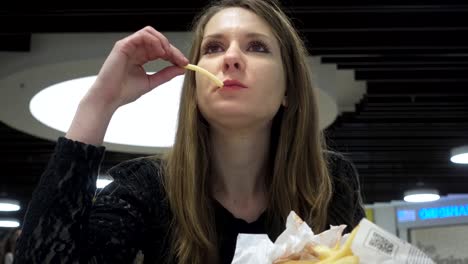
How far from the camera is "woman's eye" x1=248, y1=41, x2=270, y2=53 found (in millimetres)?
1416

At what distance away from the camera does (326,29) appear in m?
3.97

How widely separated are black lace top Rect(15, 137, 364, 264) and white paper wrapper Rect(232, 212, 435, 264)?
0.40 meters

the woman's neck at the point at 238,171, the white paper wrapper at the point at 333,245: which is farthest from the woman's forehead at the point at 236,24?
the white paper wrapper at the point at 333,245

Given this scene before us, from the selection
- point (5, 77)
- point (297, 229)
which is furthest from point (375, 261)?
point (5, 77)

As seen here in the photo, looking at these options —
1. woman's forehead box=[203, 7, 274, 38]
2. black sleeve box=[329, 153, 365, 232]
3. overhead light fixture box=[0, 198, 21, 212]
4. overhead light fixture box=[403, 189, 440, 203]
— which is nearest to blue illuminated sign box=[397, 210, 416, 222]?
overhead light fixture box=[403, 189, 440, 203]

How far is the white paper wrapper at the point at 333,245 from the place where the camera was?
832 millimetres

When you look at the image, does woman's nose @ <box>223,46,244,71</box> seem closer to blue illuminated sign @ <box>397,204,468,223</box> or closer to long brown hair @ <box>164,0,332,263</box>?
long brown hair @ <box>164,0,332,263</box>

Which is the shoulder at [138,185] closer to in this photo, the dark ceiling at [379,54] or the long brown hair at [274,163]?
the long brown hair at [274,163]

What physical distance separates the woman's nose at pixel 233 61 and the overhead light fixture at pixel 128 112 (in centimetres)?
288

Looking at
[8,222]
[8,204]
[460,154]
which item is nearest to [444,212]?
[460,154]

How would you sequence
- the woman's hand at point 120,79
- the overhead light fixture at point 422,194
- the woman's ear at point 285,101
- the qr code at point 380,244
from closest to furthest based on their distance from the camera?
the qr code at point 380,244 < the woman's hand at point 120,79 < the woman's ear at point 285,101 < the overhead light fixture at point 422,194

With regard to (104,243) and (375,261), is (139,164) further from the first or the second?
(375,261)

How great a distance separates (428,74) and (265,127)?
3854 millimetres

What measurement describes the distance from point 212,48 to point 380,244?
741 mm
